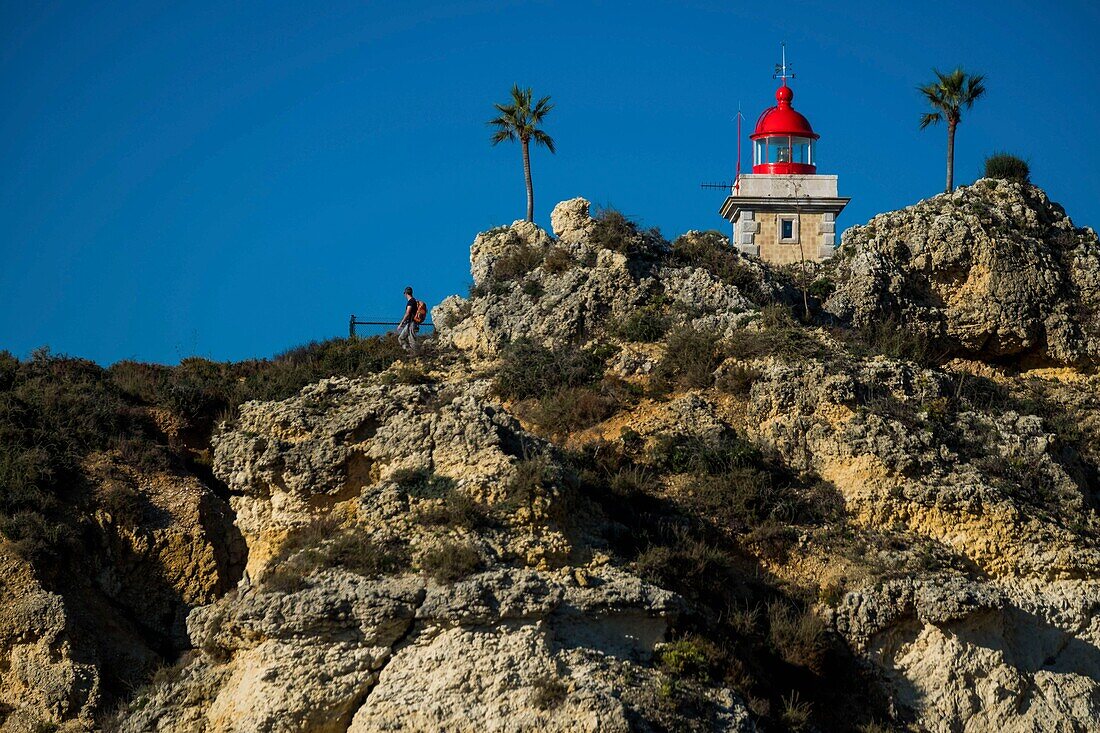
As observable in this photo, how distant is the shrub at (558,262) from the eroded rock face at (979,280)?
4.98 m

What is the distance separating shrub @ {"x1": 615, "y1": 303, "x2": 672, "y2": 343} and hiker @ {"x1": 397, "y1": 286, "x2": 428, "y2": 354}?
4.12 metres

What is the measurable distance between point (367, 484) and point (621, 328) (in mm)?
6826

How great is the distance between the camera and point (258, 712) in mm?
17156

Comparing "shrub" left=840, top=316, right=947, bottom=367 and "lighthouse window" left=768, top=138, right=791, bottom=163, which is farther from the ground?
"lighthouse window" left=768, top=138, right=791, bottom=163

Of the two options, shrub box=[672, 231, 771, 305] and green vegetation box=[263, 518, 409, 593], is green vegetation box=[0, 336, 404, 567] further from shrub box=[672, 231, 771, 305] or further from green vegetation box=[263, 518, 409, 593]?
shrub box=[672, 231, 771, 305]

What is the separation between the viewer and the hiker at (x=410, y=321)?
28.5 meters

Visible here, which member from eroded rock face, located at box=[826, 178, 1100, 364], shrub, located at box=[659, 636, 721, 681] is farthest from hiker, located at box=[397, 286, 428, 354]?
shrub, located at box=[659, 636, 721, 681]

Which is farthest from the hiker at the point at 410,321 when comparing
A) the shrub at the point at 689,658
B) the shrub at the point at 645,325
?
the shrub at the point at 689,658

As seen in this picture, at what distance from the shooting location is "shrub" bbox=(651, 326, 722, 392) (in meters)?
24.6

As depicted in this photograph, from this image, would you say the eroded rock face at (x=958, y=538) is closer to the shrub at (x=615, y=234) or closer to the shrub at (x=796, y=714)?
the shrub at (x=796, y=714)

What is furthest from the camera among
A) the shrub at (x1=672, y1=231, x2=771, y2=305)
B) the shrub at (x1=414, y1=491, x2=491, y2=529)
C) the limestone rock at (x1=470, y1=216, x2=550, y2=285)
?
the limestone rock at (x1=470, y1=216, x2=550, y2=285)

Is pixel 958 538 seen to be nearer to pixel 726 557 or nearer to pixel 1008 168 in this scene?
pixel 726 557

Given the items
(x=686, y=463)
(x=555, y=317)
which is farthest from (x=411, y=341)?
(x=686, y=463)

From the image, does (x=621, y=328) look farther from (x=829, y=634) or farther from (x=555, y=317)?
(x=829, y=634)
